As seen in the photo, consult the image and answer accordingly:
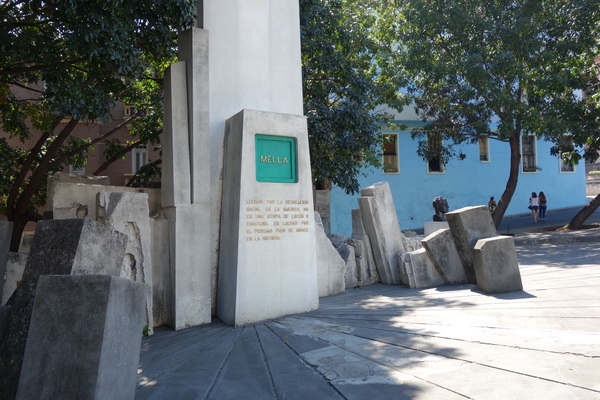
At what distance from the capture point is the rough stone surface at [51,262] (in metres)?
3.11

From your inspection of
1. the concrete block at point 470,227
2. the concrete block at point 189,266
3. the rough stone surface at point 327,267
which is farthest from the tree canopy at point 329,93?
the concrete block at point 189,266

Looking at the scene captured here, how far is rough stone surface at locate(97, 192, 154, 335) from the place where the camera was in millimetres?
5625

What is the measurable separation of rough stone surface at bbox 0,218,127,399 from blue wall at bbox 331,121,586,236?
18252 millimetres

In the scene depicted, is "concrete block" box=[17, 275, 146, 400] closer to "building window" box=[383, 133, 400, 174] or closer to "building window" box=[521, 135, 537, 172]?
"building window" box=[383, 133, 400, 174]

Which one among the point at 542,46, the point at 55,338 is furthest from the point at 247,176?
the point at 542,46

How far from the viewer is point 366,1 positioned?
17.4 m

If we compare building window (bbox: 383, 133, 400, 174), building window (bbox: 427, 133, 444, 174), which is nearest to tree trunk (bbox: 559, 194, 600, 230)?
building window (bbox: 427, 133, 444, 174)

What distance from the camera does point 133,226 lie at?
5.72 meters

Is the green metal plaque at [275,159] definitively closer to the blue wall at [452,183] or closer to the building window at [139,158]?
the blue wall at [452,183]

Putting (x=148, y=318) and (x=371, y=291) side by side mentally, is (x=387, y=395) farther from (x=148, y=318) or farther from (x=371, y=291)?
(x=371, y=291)

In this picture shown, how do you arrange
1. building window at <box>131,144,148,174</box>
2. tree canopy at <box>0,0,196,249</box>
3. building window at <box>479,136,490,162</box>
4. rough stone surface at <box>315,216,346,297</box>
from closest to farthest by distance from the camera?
tree canopy at <box>0,0,196,249</box>
rough stone surface at <box>315,216,346,297</box>
building window at <box>131,144,148,174</box>
building window at <box>479,136,490,162</box>

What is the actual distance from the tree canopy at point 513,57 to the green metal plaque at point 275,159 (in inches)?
395

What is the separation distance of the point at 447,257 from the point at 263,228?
10.3ft

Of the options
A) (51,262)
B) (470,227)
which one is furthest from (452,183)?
(51,262)
